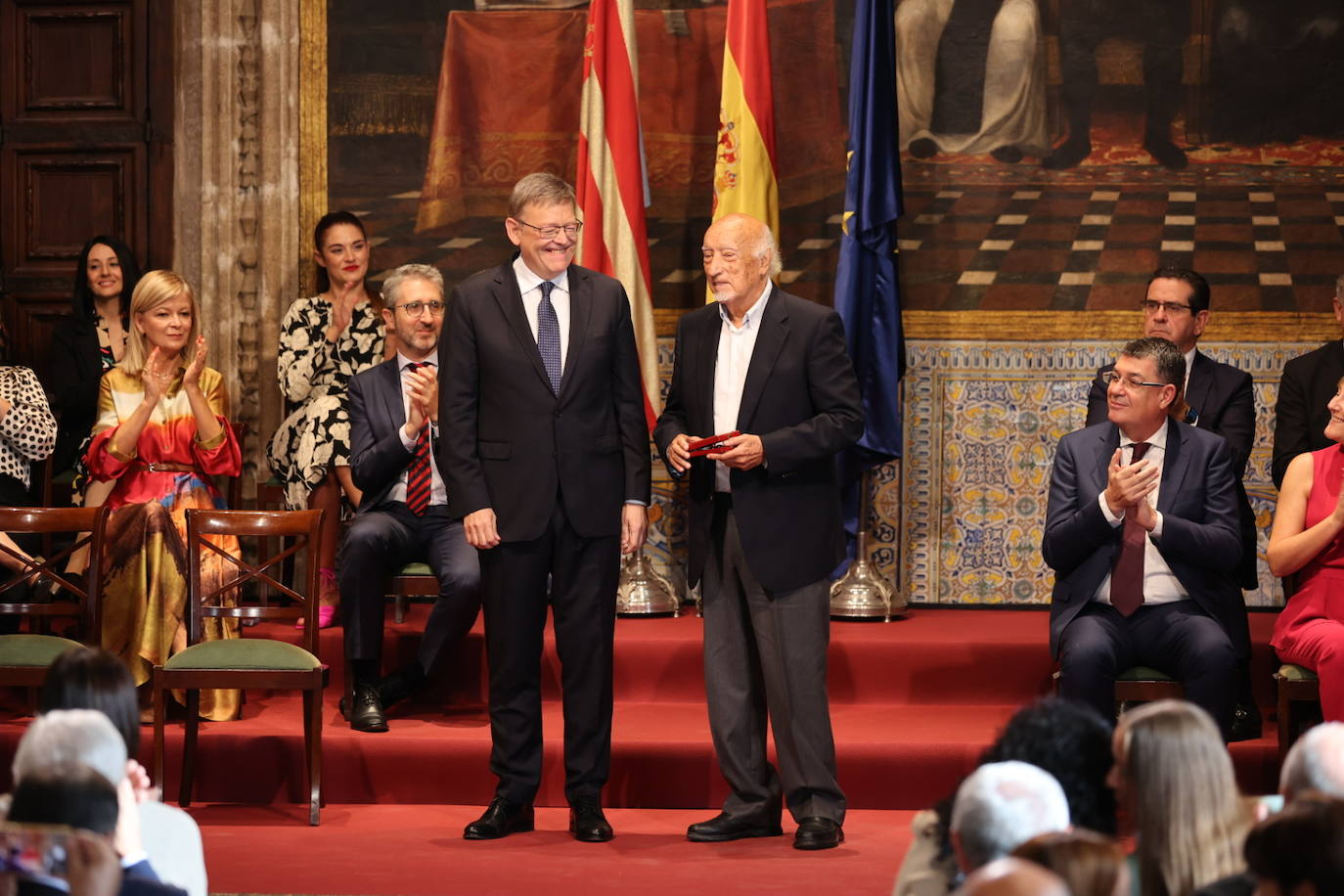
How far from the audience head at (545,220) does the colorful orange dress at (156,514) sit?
160 cm

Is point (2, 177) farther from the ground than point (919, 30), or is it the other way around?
point (919, 30)

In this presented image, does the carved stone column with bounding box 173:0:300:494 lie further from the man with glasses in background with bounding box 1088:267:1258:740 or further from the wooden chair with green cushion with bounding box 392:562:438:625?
the man with glasses in background with bounding box 1088:267:1258:740

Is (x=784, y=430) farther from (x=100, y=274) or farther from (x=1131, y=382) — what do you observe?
(x=100, y=274)

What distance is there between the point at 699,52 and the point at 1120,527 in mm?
3069

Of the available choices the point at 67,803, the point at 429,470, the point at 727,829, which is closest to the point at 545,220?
the point at 429,470

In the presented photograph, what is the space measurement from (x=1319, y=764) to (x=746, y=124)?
4.46 metres

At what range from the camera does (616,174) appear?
21.8 feet

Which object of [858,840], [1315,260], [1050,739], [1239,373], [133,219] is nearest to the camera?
[1050,739]

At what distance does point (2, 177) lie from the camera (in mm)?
7348

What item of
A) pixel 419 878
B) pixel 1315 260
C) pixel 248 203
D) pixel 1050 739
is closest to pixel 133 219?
pixel 248 203

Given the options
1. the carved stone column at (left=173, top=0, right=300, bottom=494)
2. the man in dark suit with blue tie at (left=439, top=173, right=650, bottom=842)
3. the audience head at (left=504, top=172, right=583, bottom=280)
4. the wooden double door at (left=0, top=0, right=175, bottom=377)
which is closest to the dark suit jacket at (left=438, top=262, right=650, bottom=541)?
the man in dark suit with blue tie at (left=439, top=173, right=650, bottom=842)

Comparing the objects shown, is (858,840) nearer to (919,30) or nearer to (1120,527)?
(1120,527)

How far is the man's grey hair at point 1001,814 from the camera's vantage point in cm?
226

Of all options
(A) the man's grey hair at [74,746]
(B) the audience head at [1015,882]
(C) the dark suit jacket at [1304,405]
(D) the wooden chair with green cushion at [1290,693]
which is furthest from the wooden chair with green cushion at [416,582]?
(B) the audience head at [1015,882]
